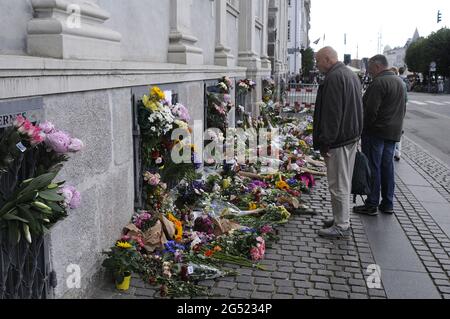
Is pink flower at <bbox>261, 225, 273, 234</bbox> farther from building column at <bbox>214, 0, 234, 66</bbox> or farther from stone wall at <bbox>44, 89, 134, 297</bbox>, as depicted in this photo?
building column at <bbox>214, 0, 234, 66</bbox>

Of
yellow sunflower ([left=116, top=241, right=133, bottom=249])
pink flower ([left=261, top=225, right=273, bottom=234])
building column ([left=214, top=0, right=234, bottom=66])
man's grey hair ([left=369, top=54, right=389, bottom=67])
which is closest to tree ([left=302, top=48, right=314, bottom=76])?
building column ([left=214, top=0, right=234, bottom=66])

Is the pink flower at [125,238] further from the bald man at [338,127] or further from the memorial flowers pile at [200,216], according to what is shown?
the bald man at [338,127]

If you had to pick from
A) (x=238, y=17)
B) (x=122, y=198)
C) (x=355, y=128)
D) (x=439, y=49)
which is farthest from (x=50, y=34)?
(x=439, y=49)

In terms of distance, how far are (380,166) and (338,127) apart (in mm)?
1596

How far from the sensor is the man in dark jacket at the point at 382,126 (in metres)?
6.34

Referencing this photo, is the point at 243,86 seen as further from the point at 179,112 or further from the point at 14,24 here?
the point at 14,24

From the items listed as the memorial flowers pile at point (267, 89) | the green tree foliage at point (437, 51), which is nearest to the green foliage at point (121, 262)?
the memorial flowers pile at point (267, 89)

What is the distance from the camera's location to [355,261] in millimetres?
4930

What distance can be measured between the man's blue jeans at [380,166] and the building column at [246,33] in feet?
25.3

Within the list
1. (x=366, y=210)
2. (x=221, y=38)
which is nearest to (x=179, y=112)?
(x=366, y=210)

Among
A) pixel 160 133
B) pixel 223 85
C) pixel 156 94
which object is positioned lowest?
pixel 160 133

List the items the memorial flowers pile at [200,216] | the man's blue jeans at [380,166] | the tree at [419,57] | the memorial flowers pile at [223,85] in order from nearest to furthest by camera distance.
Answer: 1. the memorial flowers pile at [200,216]
2. the man's blue jeans at [380,166]
3. the memorial flowers pile at [223,85]
4. the tree at [419,57]

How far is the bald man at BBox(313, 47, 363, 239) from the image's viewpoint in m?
5.30

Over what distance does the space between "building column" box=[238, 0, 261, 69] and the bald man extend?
8.36 meters
